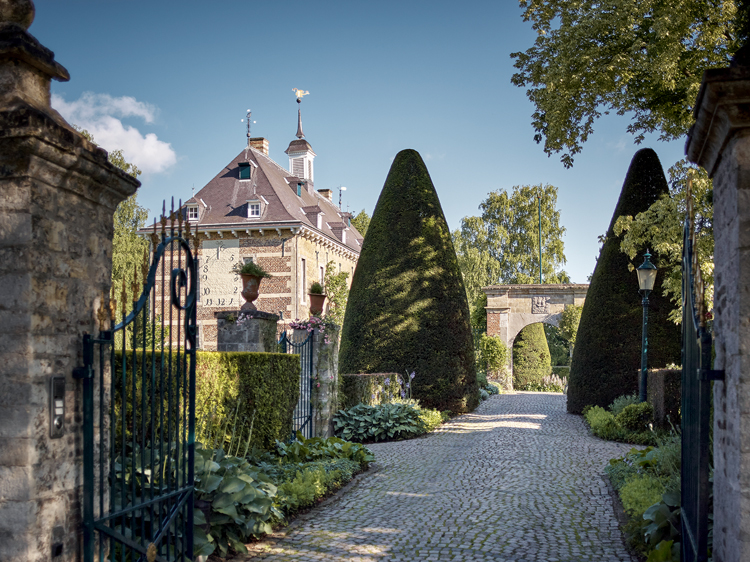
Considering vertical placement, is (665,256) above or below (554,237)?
below

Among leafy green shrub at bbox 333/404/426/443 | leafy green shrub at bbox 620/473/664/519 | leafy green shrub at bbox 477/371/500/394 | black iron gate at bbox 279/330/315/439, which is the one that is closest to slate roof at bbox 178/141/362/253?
leafy green shrub at bbox 477/371/500/394

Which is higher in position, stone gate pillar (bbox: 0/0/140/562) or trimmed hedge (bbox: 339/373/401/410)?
stone gate pillar (bbox: 0/0/140/562)

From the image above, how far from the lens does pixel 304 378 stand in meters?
9.33

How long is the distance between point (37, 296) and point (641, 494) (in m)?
4.48

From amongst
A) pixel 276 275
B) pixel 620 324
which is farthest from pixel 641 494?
pixel 276 275

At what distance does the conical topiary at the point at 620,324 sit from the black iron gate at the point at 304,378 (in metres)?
6.27

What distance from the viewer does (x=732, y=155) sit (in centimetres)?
267

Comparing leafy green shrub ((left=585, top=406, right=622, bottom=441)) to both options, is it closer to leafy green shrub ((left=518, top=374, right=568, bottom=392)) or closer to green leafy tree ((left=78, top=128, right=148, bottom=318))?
leafy green shrub ((left=518, top=374, right=568, bottom=392))

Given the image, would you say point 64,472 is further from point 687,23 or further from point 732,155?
point 687,23

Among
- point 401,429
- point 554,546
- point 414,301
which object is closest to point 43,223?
point 554,546

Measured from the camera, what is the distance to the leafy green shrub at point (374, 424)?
10.4 meters

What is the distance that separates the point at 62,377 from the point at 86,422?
0.82 ft

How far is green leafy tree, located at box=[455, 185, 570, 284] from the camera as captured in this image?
3406cm

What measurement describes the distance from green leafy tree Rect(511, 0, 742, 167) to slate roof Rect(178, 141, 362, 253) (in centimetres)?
1312
